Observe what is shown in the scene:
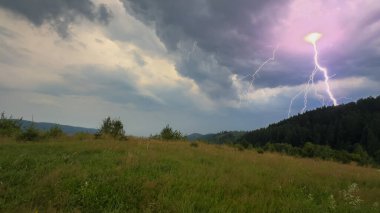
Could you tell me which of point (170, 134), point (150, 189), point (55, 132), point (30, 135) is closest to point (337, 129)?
point (170, 134)

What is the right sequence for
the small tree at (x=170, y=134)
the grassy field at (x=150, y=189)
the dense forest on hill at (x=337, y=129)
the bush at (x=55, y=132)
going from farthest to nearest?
1. the dense forest on hill at (x=337, y=129)
2. the small tree at (x=170, y=134)
3. the bush at (x=55, y=132)
4. the grassy field at (x=150, y=189)

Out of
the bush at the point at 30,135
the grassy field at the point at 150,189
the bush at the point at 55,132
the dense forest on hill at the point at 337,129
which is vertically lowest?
the grassy field at the point at 150,189

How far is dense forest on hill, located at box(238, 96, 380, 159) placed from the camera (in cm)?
10688

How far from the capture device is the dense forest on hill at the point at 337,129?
107 metres

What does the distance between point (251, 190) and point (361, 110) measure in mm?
144068

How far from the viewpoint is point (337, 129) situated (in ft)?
395

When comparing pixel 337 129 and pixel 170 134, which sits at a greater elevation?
pixel 337 129

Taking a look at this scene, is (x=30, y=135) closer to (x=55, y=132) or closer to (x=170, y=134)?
(x=55, y=132)

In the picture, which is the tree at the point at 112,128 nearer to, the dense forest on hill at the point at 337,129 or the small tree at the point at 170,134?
the small tree at the point at 170,134

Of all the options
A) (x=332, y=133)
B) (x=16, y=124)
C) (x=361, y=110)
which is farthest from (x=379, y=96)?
(x=16, y=124)

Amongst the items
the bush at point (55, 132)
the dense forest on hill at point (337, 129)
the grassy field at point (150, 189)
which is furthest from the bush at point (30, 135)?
the dense forest on hill at point (337, 129)

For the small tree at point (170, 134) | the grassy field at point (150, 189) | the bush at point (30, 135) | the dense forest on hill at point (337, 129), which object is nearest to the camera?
the grassy field at point (150, 189)

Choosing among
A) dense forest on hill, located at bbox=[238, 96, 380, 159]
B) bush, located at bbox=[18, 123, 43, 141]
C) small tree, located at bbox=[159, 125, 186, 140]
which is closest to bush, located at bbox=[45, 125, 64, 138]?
bush, located at bbox=[18, 123, 43, 141]

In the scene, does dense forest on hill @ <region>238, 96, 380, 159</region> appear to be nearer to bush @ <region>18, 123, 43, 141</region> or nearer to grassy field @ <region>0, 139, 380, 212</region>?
bush @ <region>18, 123, 43, 141</region>
